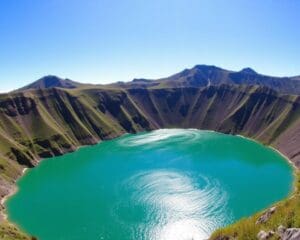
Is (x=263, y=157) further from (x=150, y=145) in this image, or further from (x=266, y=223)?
(x=266, y=223)

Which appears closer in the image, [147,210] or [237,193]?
[147,210]

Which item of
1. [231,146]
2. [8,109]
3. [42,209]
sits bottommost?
[231,146]

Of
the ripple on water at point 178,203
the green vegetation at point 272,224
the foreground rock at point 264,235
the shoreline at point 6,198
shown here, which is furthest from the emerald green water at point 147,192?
the foreground rock at point 264,235

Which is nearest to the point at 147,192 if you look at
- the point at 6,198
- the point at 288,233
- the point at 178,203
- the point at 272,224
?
the point at 178,203

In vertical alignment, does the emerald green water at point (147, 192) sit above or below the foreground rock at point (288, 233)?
below

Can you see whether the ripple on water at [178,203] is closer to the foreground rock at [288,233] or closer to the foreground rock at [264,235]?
the foreground rock at [264,235]

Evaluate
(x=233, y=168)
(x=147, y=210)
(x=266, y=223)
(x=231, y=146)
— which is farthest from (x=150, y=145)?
(x=266, y=223)

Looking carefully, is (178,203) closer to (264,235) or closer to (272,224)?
(272,224)
